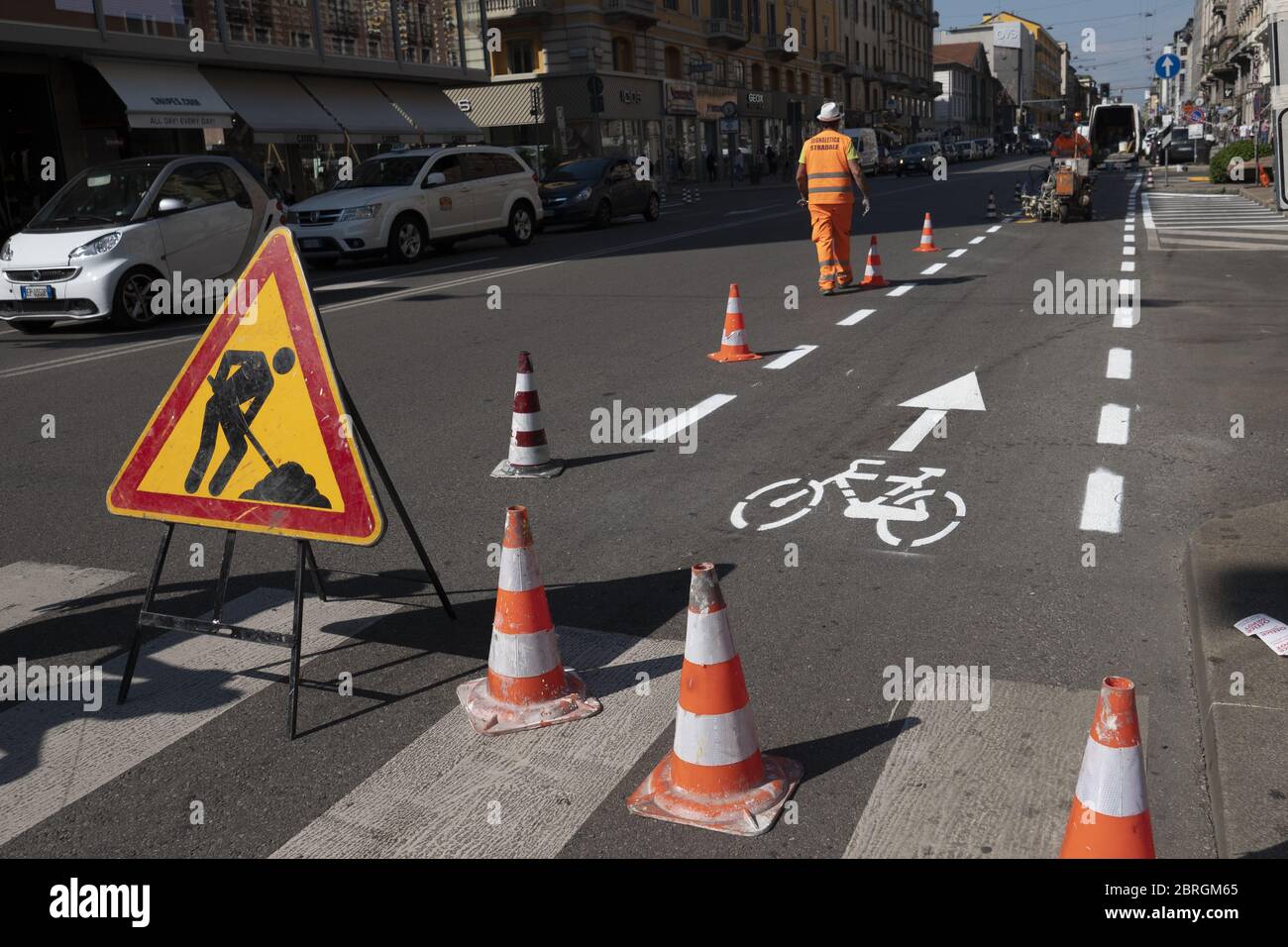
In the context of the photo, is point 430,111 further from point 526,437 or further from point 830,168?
point 526,437

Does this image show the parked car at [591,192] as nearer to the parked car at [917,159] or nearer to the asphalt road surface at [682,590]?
the asphalt road surface at [682,590]

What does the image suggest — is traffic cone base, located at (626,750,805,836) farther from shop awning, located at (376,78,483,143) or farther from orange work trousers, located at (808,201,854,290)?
shop awning, located at (376,78,483,143)

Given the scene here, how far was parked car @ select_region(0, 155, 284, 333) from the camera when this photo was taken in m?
12.7

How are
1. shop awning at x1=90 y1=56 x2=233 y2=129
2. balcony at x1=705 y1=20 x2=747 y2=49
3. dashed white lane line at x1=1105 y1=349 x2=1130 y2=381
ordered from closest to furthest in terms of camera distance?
dashed white lane line at x1=1105 y1=349 x2=1130 y2=381 < shop awning at x1=90 y1=56 x2=233 y2=129 < balcony at x1=705 y1=20 x2=747 y2=49

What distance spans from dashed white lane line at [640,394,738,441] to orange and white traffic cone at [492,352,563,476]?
2.88 ft

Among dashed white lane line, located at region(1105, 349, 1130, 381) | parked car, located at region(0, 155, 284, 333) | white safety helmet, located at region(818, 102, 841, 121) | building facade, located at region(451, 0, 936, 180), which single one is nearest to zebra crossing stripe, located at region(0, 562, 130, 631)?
dashed white lane line, located at region(1105, 349, 1130, 381)

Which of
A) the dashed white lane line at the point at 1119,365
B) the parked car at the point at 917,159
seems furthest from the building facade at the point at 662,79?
the dashed white lane line at the point at 1119,365

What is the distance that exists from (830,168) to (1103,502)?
820cm

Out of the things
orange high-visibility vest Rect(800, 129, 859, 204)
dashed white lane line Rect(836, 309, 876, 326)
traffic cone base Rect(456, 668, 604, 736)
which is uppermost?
orange high-visibility vest Rect(800, 129, 859, 204)

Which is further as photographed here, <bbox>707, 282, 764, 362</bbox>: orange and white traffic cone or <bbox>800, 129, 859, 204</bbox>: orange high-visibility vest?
<bbox>800, 129, 859, 204</bbox>: orange high-visibility vest

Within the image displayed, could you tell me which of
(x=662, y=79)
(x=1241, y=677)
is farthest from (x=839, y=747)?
(x=662, y=79)

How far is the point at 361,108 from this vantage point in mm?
32594

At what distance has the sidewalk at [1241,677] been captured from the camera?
9.41ft
